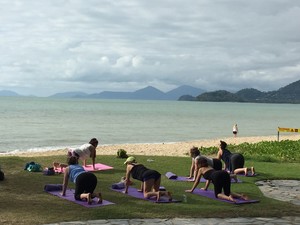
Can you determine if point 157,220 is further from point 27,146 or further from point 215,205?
point 27,146

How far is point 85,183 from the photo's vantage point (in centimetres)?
925

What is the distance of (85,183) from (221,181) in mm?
3237

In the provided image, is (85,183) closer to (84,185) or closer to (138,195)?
(84,185)

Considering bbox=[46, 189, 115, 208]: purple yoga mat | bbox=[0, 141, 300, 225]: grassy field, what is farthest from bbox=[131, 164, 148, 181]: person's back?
bbox=[46, 189, 115, 208]: purple yoga mat

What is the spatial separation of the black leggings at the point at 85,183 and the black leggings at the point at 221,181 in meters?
2.88

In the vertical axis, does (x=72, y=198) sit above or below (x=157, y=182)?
below

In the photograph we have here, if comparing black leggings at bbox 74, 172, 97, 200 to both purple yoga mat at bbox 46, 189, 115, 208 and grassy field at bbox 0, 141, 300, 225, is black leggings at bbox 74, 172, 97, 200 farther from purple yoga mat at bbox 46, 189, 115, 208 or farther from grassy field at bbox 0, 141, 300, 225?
grassy field at bbox 0, 141, 300, 225

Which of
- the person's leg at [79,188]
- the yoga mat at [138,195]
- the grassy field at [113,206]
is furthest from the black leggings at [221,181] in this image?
the person's leg at [79,188]

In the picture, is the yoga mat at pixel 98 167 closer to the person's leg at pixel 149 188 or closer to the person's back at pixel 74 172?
the person's back at pixel 74 172

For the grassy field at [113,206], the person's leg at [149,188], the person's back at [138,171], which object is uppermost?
the person's back at [138,171]

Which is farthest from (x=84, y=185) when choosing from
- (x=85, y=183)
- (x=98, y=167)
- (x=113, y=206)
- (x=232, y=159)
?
(x=232, y=159)

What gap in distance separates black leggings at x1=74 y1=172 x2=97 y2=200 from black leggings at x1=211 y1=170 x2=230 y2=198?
288 centimetres

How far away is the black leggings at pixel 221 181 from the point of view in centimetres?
974

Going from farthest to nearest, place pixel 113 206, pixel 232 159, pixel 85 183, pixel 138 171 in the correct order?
pixel 232 159 → pixel 138 171 → pixel 85 183 → pixel 113 206
